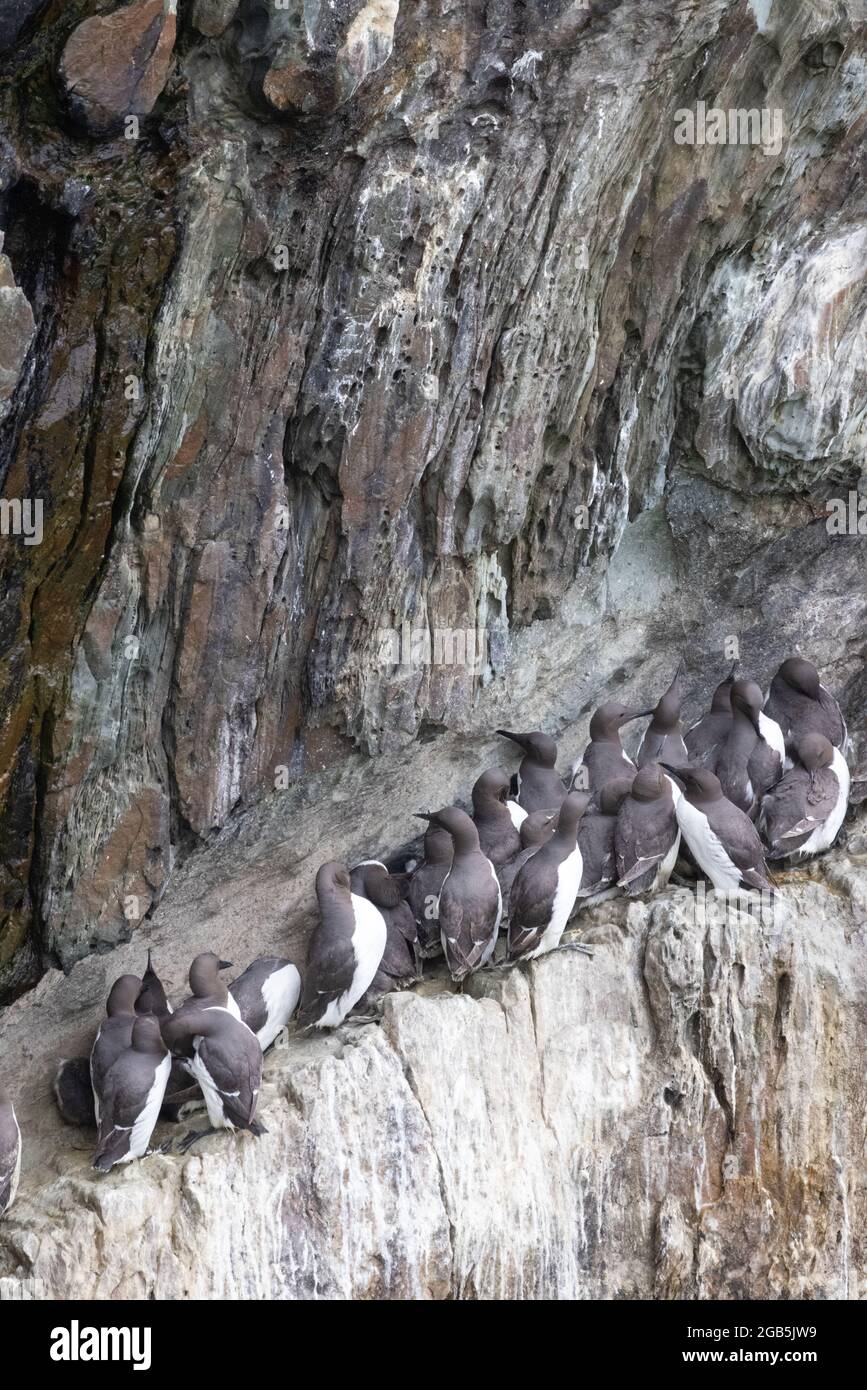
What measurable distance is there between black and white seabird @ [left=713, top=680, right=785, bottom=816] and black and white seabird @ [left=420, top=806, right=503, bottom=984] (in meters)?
1.82

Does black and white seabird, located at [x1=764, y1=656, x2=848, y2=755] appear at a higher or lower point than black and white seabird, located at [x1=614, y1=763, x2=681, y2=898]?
higher

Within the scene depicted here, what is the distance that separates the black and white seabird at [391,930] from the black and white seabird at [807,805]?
239 cm

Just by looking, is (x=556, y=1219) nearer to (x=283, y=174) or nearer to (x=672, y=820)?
(x=672, y=820)

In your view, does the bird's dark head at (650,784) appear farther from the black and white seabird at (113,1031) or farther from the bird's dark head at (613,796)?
the black and white seabird at (113,1031)

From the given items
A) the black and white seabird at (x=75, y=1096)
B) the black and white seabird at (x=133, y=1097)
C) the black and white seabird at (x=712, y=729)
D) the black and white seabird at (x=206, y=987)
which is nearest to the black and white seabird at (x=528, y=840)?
the black and white seabird at (x=712, y=729)

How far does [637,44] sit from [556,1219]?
22.8 ft

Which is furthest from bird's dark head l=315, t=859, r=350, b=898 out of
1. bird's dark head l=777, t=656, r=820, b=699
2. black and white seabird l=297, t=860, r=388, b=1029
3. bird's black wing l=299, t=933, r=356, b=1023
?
bird's dark head l=777, t=656, r=820, b=699

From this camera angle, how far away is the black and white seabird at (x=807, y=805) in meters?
10.6

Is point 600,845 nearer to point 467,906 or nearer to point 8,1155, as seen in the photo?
point 467,906

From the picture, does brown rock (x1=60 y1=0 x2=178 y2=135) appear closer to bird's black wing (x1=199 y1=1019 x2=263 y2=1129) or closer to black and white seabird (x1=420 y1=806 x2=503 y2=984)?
black and white seabird (x1=420 y1=806 x2=503 y2=984)

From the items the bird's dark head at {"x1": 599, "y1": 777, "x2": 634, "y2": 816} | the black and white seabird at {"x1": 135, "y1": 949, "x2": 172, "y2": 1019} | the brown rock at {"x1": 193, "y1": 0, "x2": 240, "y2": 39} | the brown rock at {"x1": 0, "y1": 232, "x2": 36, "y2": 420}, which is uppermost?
the brown rock at {"x1": 193, "y1": 0, "x2": 240, "y2": 39}

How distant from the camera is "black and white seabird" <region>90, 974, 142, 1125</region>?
919 cm

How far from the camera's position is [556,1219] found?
9.42m

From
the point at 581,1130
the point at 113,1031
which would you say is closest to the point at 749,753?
the point at 581,1130
